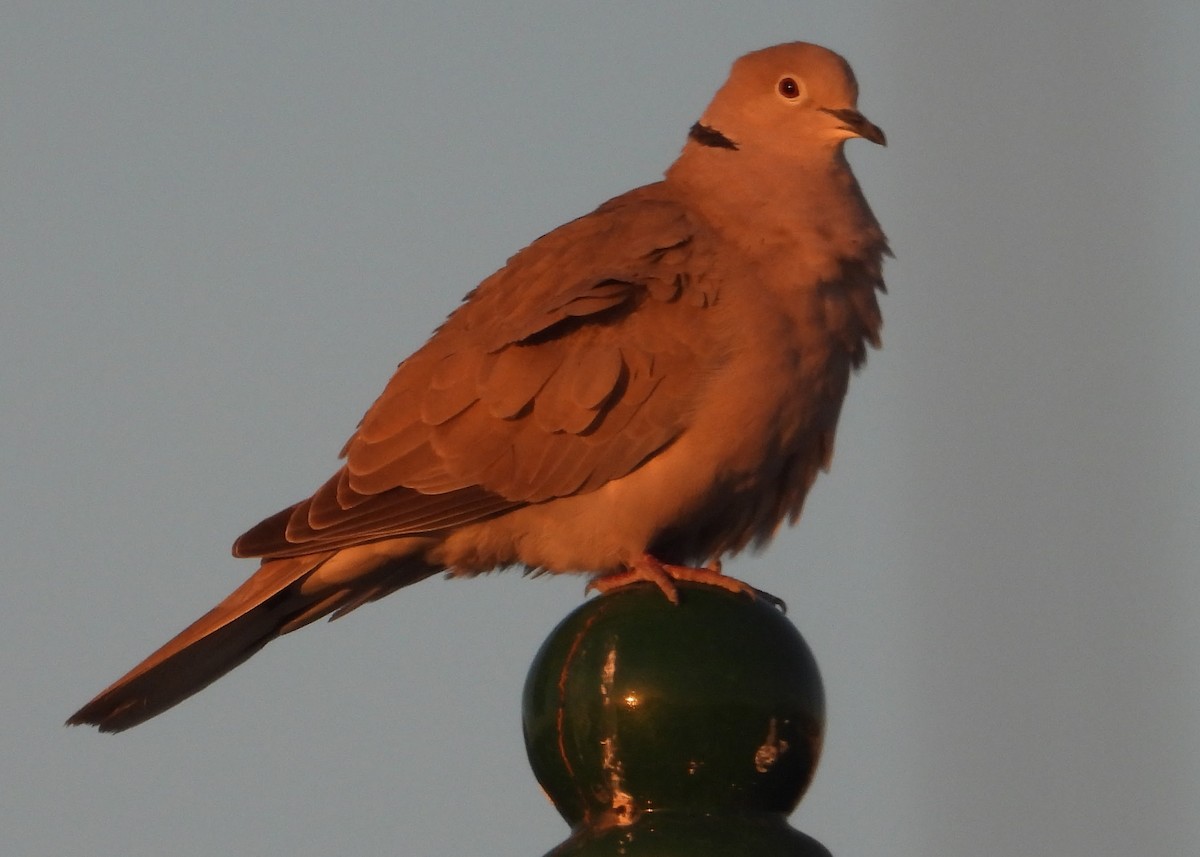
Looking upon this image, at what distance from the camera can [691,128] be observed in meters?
6.52

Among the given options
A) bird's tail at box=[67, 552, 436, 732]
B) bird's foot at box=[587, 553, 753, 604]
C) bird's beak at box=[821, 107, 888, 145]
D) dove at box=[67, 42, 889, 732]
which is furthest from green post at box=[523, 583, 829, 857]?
bird's beak at box=[821, 107, 888, 145]

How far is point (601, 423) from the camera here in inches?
211

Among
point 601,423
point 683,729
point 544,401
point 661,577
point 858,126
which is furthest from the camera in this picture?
point 858,126

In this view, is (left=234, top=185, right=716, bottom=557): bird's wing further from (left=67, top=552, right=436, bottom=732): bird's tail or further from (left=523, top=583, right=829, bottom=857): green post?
(left=523, top=583, right=829, bottom=857): green post

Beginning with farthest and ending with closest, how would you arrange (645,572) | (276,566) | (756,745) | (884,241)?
(884,241) < (276,566) < (645,572) < (756,745)

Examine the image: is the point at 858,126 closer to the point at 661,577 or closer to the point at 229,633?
the point at 661,577

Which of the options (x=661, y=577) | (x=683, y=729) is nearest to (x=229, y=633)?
(x=661, y=577)

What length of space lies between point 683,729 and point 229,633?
7.03ft

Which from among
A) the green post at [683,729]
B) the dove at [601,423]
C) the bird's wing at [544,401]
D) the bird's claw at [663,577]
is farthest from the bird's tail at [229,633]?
the green post at [683,729]

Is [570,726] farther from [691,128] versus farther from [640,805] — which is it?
[691,128]

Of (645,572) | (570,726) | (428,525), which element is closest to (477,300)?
(428,525)

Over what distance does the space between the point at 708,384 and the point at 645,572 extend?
1.84 ft

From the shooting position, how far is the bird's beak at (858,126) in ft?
19.8

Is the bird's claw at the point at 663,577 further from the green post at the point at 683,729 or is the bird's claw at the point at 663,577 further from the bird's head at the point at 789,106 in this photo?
the bird's head at the point at 789,106
